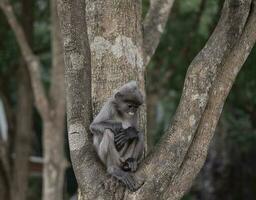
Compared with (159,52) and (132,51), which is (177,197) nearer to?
(132,51)

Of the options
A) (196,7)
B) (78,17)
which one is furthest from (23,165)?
(78,17)

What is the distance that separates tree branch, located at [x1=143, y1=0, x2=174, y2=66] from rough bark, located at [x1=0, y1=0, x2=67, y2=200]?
4254 millimetres

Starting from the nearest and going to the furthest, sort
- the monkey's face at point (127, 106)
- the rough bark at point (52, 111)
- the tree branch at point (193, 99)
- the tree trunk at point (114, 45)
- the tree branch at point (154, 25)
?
the tree branch at point (193, 99), the monkey's face at point (127, 106), the tree trunk at point (114, 45), the tree branch at point (154, 25), the rough bark at point (52, 111)

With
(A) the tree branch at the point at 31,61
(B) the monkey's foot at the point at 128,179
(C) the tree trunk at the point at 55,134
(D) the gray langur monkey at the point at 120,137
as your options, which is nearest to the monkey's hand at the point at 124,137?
(D) the gray langur monkey at the point at 120,137

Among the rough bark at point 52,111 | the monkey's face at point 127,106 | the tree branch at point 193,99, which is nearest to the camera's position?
the tree branch at point 193,99

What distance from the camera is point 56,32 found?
1192cm

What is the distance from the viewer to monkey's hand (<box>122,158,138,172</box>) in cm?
527

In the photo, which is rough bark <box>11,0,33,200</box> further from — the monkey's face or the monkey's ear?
the monkey's ear

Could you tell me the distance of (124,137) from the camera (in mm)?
5352

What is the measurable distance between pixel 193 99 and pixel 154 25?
7.44ft

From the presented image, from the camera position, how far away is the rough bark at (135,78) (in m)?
5.29

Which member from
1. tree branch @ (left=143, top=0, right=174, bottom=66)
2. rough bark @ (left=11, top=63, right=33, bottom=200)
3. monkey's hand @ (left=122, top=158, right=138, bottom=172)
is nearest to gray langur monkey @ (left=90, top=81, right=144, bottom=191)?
monkey's hand @ (left=122, top=158, right=138, bottom=172)

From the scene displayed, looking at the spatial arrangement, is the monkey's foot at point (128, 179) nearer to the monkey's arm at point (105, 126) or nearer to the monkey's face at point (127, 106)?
the monkey's arm at point (105, 126)

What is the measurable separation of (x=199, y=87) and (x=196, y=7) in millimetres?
9858
